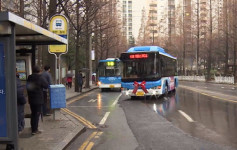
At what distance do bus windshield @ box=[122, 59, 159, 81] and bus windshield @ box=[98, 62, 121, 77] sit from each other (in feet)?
36.1

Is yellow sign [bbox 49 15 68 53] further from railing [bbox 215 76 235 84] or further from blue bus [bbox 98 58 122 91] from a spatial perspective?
railing [bbox 215 76 235 84]

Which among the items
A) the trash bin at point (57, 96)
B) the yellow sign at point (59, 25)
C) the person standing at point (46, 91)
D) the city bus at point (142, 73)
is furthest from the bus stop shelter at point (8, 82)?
the city bus at point (142, 73)

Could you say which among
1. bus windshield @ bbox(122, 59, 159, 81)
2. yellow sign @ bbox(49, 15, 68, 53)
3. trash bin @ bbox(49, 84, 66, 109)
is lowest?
trash bin @ bbox(49, 84, 66, 109)

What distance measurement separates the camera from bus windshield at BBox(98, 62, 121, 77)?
30.0 metres

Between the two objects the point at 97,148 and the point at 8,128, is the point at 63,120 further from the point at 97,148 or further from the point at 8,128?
the point at 8,128

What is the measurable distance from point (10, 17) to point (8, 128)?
216 cm

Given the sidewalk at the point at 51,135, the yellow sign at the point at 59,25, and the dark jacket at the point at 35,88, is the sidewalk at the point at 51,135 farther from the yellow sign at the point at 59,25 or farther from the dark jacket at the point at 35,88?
the yellow sign at the point at 59,25

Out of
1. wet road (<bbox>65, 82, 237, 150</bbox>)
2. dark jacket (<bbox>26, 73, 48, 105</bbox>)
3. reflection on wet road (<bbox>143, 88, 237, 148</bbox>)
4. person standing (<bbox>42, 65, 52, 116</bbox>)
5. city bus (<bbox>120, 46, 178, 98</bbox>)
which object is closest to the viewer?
wet road (<bbox>65, 82, 237, 150</bbox>)

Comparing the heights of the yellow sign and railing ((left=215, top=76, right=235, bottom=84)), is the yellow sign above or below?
above

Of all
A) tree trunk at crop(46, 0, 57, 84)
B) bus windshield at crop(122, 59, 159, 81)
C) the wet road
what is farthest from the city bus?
tree trunk at crop(46, 0, 57, 84)

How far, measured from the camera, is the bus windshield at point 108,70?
2995 cm

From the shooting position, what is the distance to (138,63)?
61.4 ft

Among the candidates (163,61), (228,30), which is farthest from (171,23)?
(163,61)

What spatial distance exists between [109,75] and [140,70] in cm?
1149
